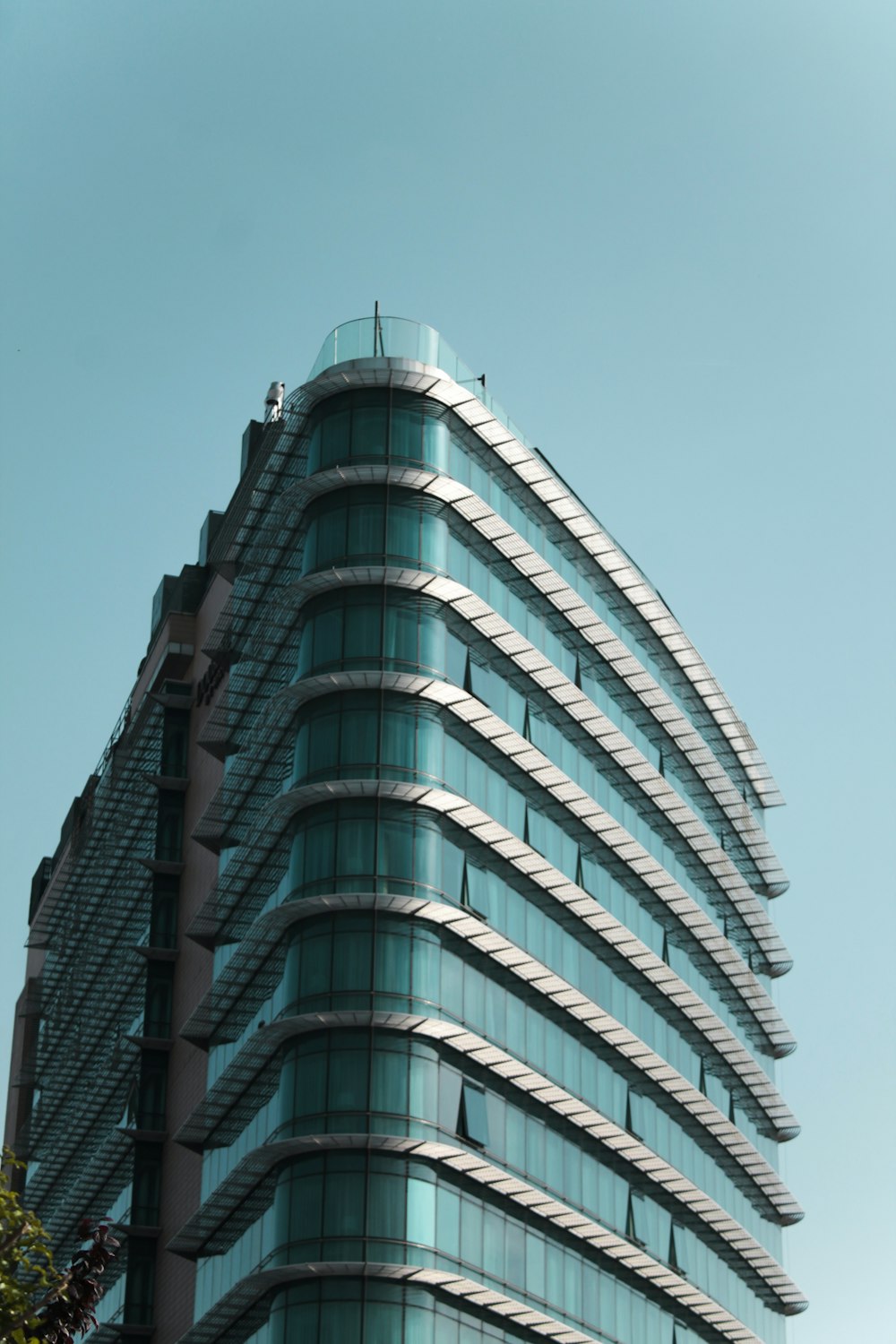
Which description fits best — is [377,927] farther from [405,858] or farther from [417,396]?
[417,396]

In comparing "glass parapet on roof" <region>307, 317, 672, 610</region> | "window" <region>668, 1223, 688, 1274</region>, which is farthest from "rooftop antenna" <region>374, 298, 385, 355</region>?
"window" <region>668, 1223, 688, 1274</region>

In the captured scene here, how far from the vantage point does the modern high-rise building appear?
66875mm

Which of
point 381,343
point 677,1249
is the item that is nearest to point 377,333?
point 381,343

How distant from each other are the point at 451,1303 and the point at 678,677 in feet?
123

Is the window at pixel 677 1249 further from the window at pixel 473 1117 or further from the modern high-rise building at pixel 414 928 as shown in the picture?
the window at pixel 473 1117

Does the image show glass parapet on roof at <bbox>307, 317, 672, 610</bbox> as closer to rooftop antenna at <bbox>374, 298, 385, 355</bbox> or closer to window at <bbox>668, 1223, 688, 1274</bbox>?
rooftop antenna at <bbox>374, 298, 385, 355</bbox>

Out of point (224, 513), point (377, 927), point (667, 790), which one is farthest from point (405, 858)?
point (224, 513)

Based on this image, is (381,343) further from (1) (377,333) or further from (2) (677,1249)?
(2) (677,1249)

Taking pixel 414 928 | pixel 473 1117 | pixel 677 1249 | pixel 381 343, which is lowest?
pixel 677 1249

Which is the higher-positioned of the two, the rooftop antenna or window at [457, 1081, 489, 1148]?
the rooftop antenna

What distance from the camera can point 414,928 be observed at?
2694 inches

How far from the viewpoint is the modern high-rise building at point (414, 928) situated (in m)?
66.9

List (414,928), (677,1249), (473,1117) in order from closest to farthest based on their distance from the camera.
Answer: (414,928) < (473,1117) < (677,1249)

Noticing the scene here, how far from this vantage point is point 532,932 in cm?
7638
